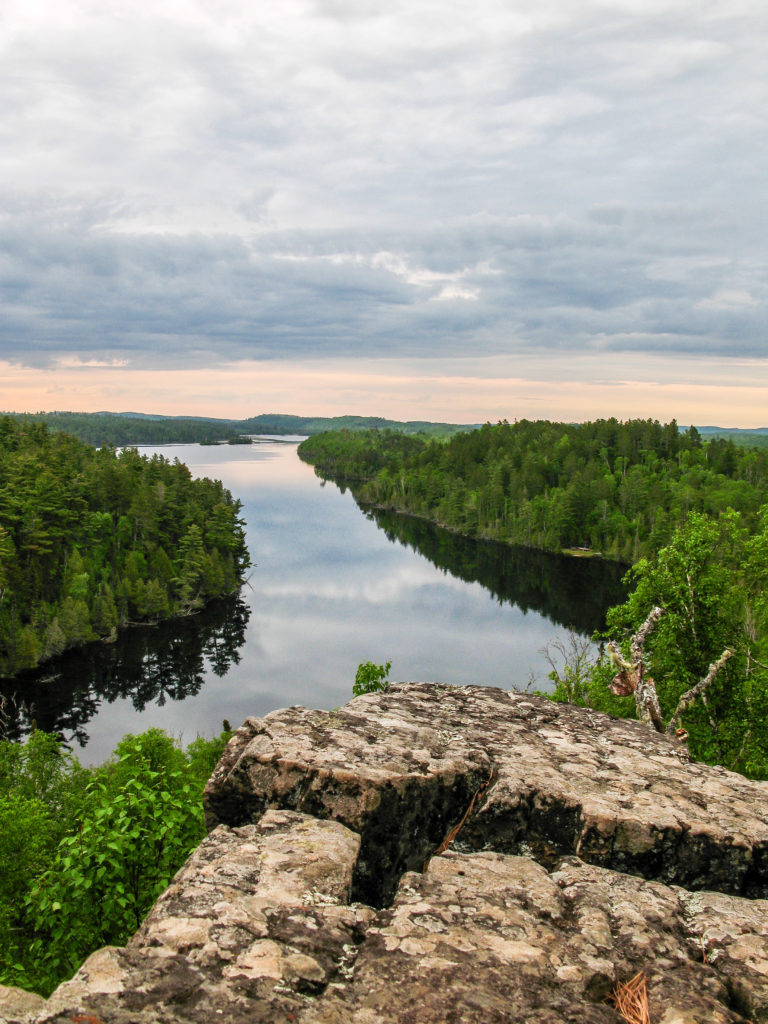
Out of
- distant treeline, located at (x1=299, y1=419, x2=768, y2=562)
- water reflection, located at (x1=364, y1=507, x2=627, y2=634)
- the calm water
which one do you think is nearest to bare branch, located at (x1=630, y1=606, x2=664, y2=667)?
the calm water

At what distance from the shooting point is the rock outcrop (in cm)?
378

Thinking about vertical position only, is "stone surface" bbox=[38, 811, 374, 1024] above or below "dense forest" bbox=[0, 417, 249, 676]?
above

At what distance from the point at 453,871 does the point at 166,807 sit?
3.70 m

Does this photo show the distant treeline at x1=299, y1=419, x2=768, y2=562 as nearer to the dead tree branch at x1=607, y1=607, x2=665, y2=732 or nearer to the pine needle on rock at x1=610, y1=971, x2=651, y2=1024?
the dead tree branch at x1=607, y1=607, x2=665, y2=732

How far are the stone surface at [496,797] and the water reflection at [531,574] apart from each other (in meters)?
64.5

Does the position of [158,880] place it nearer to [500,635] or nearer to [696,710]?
[696,710]

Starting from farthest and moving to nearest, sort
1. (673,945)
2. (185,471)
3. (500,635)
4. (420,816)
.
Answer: (185,471) < (500,635) < (420,816) < (673,945)

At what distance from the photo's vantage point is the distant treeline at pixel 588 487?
12731 cm

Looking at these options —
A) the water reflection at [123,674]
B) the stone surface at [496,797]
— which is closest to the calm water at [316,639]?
the water reflection at [123,674]

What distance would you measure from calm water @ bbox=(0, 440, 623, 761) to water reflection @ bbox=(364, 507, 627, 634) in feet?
1.34

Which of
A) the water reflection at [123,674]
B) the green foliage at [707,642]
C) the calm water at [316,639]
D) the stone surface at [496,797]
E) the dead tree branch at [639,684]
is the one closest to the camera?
the stone surface at [496,797]

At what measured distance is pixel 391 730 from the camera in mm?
6957

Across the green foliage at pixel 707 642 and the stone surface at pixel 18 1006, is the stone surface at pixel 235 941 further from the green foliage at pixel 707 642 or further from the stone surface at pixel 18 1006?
the green foliage at pixel 707 642

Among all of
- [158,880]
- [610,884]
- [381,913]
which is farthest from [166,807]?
[610,884]
